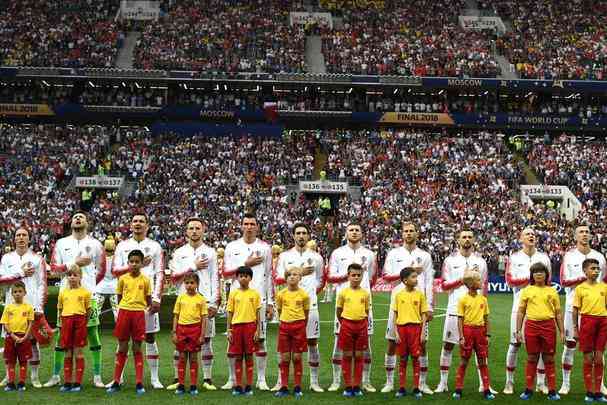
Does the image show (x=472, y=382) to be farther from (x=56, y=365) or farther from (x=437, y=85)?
(x=437, y=85)

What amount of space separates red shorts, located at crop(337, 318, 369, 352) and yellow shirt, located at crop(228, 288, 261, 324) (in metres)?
1.26

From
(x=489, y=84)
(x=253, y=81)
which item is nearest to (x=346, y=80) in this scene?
(x=253, y=81)

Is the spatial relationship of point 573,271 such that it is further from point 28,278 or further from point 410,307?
point 28,278

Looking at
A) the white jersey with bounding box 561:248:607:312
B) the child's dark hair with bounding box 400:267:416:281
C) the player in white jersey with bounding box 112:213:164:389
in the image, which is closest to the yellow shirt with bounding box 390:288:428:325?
the child's dark hair with bounding box 400:267:416:281

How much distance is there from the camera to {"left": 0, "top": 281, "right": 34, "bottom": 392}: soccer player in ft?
38.4

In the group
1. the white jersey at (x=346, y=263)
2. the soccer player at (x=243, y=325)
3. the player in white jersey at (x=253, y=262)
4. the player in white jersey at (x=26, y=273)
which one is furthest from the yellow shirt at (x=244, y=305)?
the player in white jersey at (x=26, y=273)

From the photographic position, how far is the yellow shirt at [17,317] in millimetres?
11719

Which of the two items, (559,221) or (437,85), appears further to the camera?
(437,85)

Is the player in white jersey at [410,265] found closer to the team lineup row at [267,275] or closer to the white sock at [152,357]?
the team lineup row at [267,275]

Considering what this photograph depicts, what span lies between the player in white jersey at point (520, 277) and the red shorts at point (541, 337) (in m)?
0.51

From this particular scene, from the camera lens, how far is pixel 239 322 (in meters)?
11.6

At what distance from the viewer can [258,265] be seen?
40.3 feet

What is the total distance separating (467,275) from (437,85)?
36.5m

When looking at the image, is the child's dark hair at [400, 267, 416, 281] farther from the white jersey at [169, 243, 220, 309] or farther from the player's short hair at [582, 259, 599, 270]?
the white jersey at [169, 243, 220, 309]
